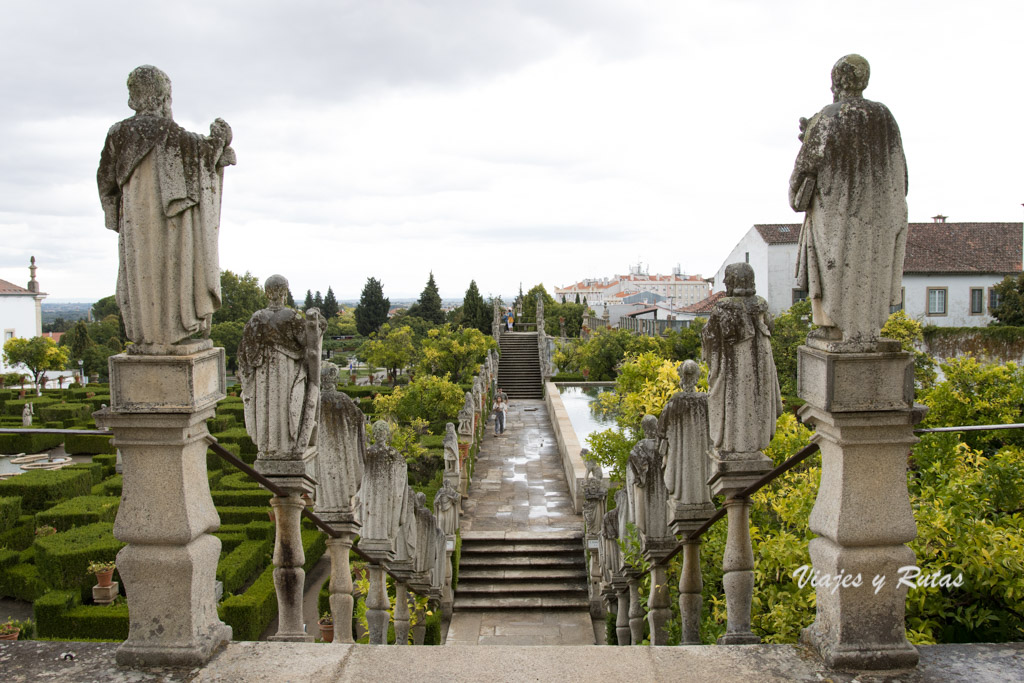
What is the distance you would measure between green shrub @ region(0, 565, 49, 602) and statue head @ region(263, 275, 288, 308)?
11004mm


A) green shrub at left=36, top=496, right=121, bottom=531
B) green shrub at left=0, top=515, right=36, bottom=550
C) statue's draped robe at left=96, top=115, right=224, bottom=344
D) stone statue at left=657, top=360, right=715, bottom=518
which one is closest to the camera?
statue's draped robe at left=96, top=115, right=224, bottom=344

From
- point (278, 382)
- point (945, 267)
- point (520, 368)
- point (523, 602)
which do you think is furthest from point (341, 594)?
point (945, 267)

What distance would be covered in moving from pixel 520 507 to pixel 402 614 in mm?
8542

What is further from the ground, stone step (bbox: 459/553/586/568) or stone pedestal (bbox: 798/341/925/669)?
stone pedestal (bbox: 798/341/925/669)

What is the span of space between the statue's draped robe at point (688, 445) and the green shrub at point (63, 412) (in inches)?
1139

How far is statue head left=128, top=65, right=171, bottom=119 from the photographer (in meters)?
3.35

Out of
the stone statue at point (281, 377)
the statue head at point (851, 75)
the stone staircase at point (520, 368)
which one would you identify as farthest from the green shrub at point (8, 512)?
the stone staircase at point (520, 368)

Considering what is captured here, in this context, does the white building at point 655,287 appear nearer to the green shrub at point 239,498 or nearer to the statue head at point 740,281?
the green shrub at point 239,498

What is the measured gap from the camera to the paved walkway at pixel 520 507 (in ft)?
35.7

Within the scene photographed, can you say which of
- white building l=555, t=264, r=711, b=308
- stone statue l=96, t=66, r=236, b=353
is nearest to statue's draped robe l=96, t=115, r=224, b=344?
stone statue l=96, t=66, r=236, b=353

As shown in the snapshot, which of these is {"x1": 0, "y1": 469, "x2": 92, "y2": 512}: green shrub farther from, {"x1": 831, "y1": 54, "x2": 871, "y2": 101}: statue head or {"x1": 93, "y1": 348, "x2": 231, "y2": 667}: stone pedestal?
{"x1": 831, "y1": 54, "x2": 871, "y2": 101}: statue head

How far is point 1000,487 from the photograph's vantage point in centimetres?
593

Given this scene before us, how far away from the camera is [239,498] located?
1603cm

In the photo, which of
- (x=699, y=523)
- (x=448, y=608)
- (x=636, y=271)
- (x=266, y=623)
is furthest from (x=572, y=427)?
(x=636, y=271)
